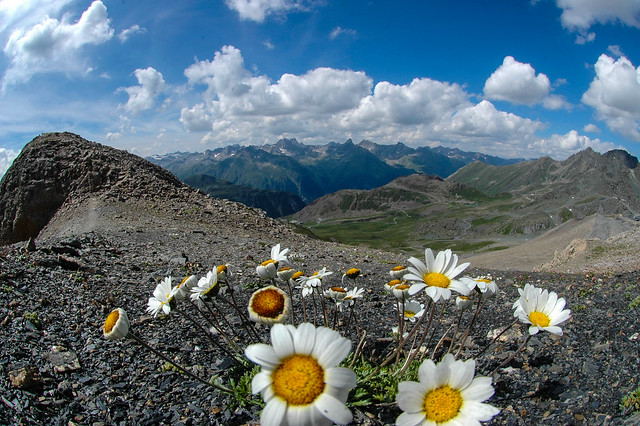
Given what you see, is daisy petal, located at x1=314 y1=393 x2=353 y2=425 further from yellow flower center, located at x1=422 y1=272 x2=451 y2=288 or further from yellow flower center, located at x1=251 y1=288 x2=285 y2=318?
Result: yellow flower center, located at x1=422 y1=272 x2=451 y2=288

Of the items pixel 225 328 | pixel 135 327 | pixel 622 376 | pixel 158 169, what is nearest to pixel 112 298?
pixel 135 327

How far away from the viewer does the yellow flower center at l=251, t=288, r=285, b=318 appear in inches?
118

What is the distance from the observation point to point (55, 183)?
29484 mm

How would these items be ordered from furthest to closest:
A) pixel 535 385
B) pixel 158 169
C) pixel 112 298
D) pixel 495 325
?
pixel 158 169 < pixel 495 325 < pixel 112 298 < pixel 535 385

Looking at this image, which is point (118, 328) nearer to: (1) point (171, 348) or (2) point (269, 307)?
(2) point (269, 307)

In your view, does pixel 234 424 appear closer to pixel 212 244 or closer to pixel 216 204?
pixel 212 244

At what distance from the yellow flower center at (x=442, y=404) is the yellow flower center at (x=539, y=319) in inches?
49.0

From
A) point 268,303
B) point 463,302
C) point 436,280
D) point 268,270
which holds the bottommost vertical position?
point 268,303

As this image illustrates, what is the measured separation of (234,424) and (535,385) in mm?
3941

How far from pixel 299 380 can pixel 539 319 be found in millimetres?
2402

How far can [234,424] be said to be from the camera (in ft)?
12.8

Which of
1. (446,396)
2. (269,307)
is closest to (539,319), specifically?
(446,396)

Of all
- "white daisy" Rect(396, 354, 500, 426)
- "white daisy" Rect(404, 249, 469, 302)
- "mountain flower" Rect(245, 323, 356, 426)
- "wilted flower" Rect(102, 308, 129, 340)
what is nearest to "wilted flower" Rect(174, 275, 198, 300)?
"wilted flower" Rect(102, 308, 129, 340)

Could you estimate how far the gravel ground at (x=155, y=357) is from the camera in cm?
410
